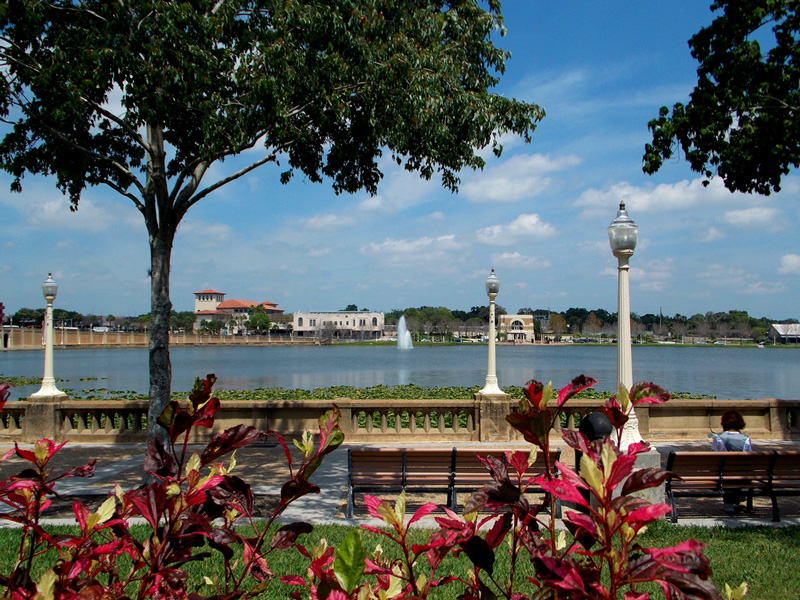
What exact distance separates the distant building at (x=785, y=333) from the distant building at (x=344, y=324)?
107 meters

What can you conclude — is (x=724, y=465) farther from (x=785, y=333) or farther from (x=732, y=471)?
(x=785, y=333)

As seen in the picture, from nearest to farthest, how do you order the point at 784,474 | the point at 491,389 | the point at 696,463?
1. the point at 696,463
2. the point at 784,474
3. the point at 491,389

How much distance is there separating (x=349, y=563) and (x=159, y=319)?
8.40 metres

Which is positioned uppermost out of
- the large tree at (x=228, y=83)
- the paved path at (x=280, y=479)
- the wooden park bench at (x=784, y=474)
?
the large tree at (x=228, y=83)

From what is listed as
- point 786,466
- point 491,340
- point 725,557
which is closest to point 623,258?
point 786,466

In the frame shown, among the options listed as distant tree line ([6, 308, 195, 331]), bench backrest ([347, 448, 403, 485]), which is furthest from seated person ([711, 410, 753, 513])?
distant tree line ([6, 308, 195, 331])

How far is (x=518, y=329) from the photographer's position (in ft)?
575

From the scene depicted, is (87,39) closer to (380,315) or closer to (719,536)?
(719,536)

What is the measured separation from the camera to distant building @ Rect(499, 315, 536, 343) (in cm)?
17338

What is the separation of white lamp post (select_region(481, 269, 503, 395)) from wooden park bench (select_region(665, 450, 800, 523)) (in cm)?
558

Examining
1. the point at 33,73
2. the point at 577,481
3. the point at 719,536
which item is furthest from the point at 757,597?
the point at 33,73

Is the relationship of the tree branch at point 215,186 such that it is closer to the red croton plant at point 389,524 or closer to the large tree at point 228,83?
the large tree at point 228,83

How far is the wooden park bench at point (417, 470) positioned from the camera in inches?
315

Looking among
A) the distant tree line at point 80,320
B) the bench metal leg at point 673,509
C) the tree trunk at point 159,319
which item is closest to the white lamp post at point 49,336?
the tree trunk at point 159,319
